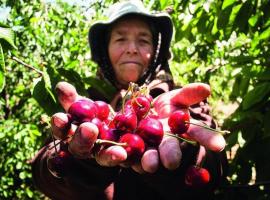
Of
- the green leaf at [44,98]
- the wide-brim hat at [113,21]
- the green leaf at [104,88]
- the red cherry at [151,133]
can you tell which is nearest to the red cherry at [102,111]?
the red cherry at [151,133]

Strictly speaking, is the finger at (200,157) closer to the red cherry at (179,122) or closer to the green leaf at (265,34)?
the red cherry at (179,122)

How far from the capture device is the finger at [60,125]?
1031 mm

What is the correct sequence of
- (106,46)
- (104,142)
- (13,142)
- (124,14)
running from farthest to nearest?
(13,142), (106,46), (124,14), (104,142)

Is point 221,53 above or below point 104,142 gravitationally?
below

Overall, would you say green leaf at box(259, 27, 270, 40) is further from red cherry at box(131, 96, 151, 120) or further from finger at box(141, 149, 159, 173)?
finger at box(141, 149, 159, 173)

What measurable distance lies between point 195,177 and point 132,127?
0.78 ft

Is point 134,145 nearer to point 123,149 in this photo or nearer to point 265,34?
point 123,149

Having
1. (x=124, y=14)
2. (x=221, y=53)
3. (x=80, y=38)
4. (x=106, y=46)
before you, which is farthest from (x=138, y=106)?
(x=80, y=38)

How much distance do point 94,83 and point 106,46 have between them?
0.40 meters

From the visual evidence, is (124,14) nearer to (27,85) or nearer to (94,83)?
(94,83)

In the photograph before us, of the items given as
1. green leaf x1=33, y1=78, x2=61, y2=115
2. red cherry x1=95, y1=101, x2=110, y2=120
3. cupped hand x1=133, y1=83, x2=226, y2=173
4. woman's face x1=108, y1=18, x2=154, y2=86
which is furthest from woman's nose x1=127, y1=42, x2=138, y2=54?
red cherry x1=95, y1=101, x2=110, y2=120

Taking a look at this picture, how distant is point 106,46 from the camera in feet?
6.98

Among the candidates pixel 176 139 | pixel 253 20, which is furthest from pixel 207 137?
pixel 253 20

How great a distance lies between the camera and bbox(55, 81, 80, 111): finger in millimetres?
1179
